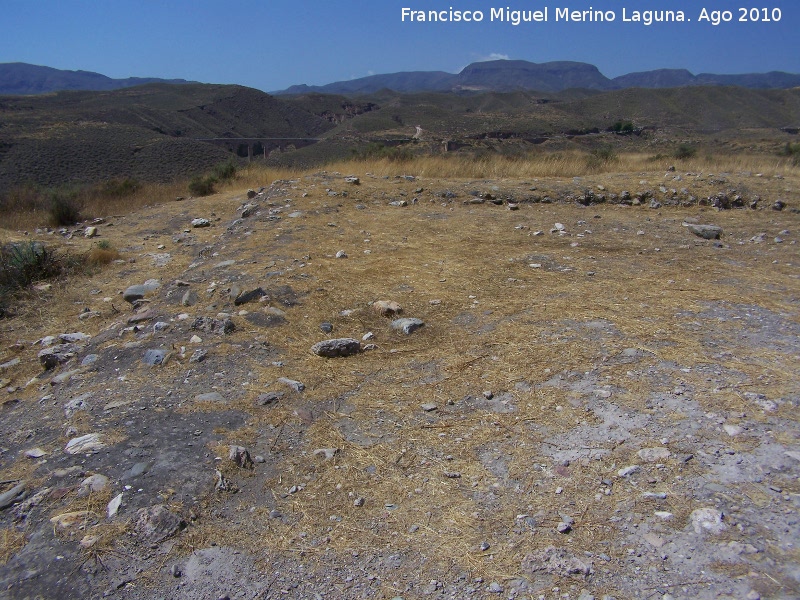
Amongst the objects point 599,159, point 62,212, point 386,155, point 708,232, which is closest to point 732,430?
point 708,232

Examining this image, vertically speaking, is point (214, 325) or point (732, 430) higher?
point (214, 325)

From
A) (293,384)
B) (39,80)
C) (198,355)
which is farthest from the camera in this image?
(39,80)

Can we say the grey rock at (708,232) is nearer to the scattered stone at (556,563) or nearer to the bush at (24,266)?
the scattered stone at (556,563)

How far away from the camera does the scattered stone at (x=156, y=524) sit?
2.09 m

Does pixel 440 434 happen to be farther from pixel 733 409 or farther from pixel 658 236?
pixel 658 236

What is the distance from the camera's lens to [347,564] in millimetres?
1979

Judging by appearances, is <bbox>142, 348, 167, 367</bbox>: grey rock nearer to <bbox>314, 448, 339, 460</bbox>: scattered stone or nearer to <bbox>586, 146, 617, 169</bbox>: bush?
<bbox>314, 448, 339, 460</bbox>: scattered stone

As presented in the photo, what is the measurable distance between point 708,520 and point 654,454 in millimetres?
419

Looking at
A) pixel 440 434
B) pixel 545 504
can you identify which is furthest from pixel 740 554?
pixel 440 434

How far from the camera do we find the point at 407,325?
153 inches

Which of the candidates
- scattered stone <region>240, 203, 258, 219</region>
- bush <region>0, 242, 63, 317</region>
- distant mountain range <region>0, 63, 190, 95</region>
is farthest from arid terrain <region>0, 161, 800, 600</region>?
distant mountain range <region>0, 63, 190, 95</region>

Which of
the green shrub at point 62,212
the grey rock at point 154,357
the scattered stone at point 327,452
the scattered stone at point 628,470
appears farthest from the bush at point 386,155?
the scattered stone at point 628,470

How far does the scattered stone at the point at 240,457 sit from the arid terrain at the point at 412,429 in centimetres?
1

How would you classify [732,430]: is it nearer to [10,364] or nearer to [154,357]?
[154,357]
